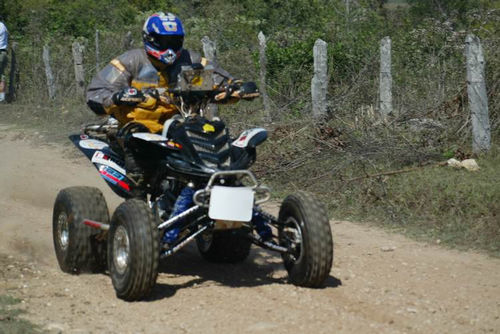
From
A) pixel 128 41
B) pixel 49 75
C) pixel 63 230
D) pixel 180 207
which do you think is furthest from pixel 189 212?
pixel 49 75

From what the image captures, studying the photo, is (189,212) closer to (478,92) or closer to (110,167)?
(110,167)

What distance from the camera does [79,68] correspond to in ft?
56.5

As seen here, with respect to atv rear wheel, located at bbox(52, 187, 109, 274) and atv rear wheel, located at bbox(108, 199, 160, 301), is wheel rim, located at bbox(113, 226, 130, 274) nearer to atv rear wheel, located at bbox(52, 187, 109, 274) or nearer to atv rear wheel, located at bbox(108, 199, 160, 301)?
atv rear wheel, located at bbox(108, 199, 160, 301)

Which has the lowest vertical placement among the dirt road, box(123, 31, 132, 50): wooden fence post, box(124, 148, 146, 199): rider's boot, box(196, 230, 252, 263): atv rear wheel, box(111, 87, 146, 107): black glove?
the dirt road

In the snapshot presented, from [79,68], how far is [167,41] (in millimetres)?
11131

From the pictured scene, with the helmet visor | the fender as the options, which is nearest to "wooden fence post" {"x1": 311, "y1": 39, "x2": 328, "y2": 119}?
the helmet visor

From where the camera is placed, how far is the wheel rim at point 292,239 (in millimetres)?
6078

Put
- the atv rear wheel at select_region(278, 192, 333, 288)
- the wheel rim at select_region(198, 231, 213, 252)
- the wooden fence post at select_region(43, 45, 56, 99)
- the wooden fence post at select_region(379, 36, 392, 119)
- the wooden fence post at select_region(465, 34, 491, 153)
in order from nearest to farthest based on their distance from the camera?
the atv rear wheel at select_region(278, 192, 333, 288), the wheel rim at select_region(198, 231, 213, 252), the wooden fence post at select_region(465, 34, 491, 153), the wooden fence post at select_region(379, 36, 392, 119), the wooden fence post at select_region(43, 45, 56, 99)

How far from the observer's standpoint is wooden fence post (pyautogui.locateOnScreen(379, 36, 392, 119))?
1092 cm

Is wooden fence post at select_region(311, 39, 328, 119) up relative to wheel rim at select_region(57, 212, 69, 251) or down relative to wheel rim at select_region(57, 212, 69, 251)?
up

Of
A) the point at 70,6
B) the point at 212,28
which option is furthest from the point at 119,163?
the point at 70,6

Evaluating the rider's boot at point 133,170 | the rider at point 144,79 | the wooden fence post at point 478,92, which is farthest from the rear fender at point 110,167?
the wooden fence post at point 478,92

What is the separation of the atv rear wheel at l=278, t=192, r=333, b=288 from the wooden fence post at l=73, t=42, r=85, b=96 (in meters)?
11.6

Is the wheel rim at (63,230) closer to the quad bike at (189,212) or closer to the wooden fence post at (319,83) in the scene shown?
the quad bike at (189,212)
